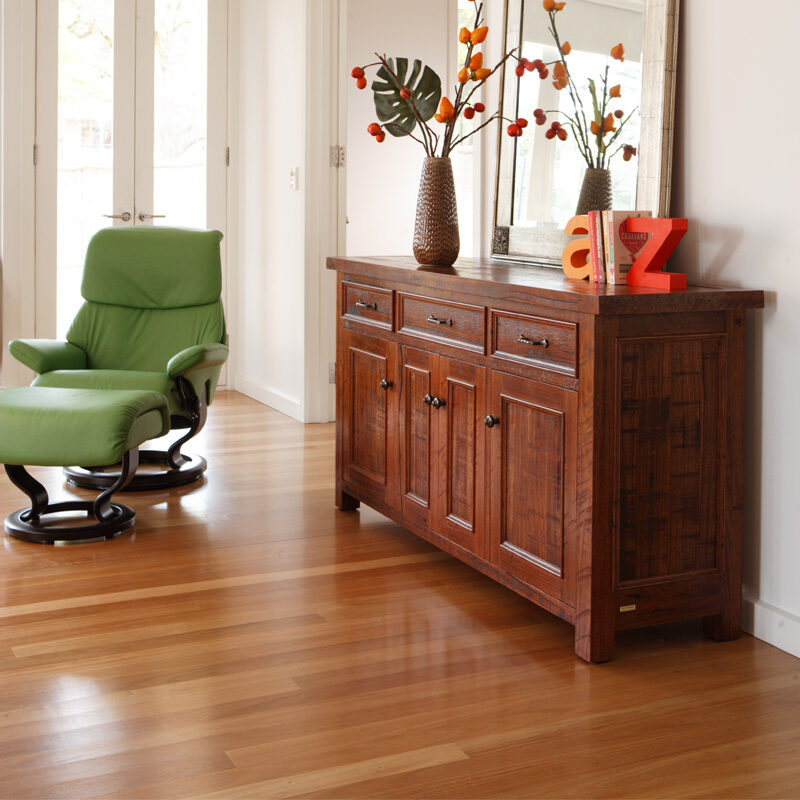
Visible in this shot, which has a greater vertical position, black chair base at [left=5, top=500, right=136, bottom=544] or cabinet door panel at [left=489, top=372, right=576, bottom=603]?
cabinet door panel at [left=489, top=372, right=576, bottom=603]

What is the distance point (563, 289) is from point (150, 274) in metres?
2.38

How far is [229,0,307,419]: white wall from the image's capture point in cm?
523

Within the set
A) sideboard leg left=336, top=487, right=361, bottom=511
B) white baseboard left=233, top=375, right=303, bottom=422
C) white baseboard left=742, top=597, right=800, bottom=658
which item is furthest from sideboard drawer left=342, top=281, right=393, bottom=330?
white baseboard left=233, top=375, right=303, bottom=422

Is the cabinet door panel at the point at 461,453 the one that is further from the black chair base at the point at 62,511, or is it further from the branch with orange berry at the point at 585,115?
the black chair base at the point at 62,511

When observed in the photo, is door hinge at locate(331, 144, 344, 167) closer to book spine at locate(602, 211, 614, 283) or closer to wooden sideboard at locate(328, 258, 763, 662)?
wooden sideboard at locate(328, 258, 763, 662)

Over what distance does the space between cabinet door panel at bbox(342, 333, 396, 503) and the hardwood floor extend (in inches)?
9.8

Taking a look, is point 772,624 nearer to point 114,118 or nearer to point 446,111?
point 446,111

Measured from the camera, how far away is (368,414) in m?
3.50

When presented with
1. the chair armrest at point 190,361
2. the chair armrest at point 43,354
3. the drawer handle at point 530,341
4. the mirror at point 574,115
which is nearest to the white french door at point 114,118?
the chair armrest at point 43,354

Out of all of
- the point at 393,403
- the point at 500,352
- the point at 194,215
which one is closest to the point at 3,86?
the point at 194,215

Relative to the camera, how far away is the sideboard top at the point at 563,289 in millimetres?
2342

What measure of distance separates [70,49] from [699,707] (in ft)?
15.6

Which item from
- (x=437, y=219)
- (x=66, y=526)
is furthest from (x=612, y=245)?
(x=66, y=526)

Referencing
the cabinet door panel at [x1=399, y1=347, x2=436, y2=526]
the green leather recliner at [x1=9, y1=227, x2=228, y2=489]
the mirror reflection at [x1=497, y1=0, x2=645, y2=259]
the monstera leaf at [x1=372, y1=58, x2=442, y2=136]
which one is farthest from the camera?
the green leather recliner at [x1=9, y1=227, x2=228, y2=489]
